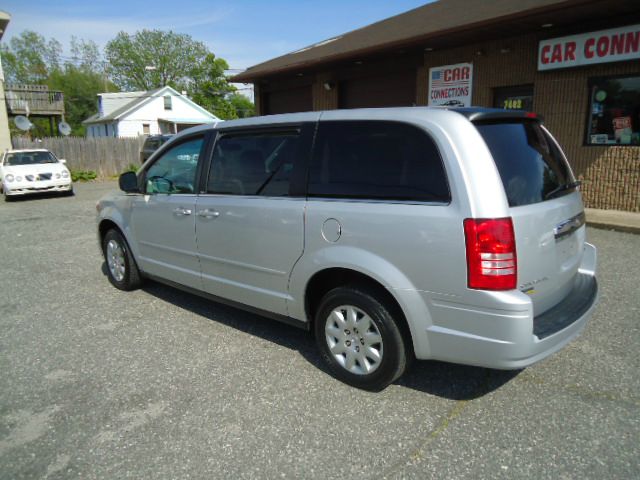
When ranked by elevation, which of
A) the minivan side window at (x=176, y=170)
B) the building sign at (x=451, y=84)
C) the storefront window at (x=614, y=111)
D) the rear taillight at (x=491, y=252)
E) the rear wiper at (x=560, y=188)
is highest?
the building sign at (x=451, y=84)

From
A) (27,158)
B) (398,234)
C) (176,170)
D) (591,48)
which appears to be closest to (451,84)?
(591,48)

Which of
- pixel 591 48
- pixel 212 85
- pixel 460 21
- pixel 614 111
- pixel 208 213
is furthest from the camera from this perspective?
pixel 212 85

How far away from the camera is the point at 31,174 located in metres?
13.6

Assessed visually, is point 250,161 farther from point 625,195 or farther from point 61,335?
point 625,195

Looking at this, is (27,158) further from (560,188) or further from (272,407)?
(560,188)

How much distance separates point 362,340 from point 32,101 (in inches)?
1282

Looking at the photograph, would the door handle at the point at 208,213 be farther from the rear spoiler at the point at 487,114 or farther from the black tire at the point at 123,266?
the rear spoiler at the point at 487,114

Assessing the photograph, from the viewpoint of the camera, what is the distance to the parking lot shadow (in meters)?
3.10

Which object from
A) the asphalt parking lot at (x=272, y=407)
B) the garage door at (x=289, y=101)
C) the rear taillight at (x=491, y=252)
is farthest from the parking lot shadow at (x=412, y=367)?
the garage door at (x=289, y=101)

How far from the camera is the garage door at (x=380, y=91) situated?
12055 millimetres

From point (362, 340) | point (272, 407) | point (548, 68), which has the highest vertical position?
point (548, 68)

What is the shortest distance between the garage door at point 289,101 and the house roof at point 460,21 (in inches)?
43.4

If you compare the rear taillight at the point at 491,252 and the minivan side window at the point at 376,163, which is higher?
the minivan side window at the point at 376,163

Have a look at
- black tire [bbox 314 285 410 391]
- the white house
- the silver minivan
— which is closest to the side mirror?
the silver minivan
